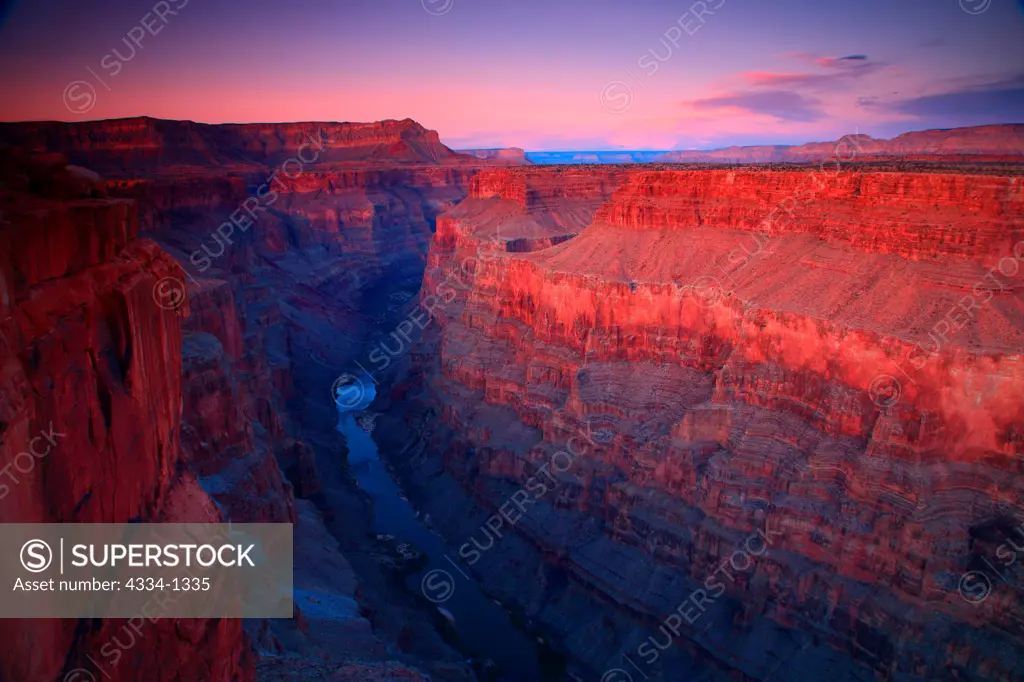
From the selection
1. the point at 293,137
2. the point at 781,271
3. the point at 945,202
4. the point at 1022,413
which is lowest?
the point at 1022,413

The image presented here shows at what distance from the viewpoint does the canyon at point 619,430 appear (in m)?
9.63

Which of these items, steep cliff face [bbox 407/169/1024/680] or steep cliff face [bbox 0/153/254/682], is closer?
steep cliff face [bbox 0/153/254/682]

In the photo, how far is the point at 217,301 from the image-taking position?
38.5m

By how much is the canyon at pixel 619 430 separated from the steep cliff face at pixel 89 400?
1.9 inches

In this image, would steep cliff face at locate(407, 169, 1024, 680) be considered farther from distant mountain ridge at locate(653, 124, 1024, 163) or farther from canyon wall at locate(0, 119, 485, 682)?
distant mountain ridge at locate(653, 124, 1024, 163)

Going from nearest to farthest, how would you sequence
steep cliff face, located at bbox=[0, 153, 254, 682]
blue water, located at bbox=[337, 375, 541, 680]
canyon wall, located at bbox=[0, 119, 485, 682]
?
steep cliff face, located at bbox=[0, 153, 254, 682] < canyon wall, located at bbox=[0, 119, 485, 682] < blue water, located at bbox=[337, 375, 541, 680]

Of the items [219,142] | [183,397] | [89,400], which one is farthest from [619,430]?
[219,142]

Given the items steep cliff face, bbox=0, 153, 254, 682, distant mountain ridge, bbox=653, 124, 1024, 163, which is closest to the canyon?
steep cliff face, bbox=0, 153, 254, 682

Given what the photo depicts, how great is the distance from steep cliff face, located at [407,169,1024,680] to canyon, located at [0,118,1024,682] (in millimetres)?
114

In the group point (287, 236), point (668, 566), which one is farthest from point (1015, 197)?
point (287, 236)

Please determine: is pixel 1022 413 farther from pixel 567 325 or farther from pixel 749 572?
pixel 567 325

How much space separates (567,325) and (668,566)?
16.5m

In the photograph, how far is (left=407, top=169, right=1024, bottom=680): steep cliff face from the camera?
23891 mm

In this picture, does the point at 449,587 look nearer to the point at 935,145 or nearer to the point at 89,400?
the point at 89,400
